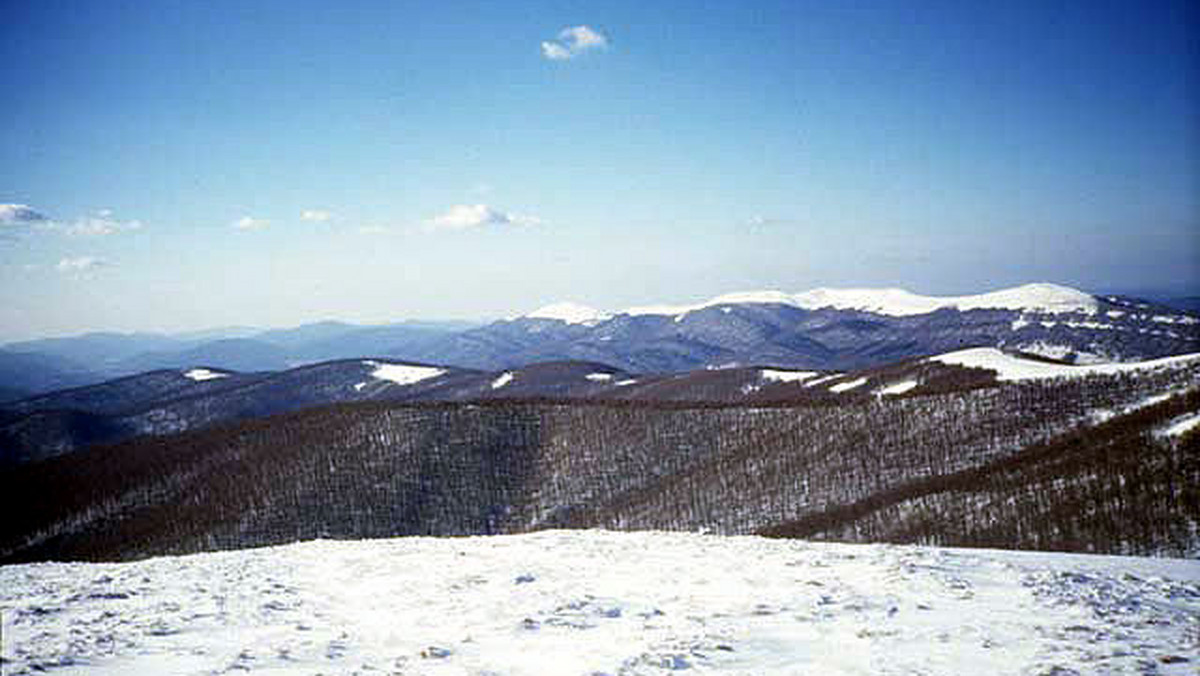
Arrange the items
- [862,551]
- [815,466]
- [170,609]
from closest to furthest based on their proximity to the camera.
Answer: [170,609] → [862,551] → [815,466]

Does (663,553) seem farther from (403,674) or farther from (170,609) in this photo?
(170,609)

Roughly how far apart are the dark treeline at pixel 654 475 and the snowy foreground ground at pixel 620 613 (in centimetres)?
3750

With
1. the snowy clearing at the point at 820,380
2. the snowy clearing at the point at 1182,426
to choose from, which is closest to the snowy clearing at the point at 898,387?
the snowy clearing at the point at 820,380

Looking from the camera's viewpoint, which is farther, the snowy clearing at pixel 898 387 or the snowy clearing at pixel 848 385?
the snowy clearing at pixel 848 385

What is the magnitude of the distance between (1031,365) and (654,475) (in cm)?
7271

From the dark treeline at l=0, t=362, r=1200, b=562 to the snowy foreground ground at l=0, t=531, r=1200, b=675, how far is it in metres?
37.5

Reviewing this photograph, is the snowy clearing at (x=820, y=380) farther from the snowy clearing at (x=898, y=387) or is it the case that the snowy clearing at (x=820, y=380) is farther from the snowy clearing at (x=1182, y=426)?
the snowy clearing at (x=1182, y=426)

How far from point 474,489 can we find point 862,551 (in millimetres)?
109426

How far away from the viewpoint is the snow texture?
3248 inches

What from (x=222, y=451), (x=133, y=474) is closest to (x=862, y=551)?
(x=222, y=451)

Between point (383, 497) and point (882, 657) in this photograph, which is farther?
point (383, 497)

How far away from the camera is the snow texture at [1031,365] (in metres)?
82.5

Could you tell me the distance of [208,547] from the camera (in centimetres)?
10169

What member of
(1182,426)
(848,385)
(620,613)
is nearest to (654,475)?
(848,385)
